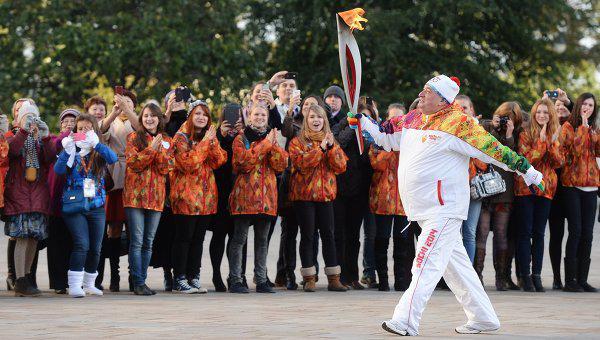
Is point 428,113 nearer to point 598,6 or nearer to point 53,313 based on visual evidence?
point 53,313

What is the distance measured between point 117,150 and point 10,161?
113 cm

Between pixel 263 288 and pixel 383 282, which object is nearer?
pixel 263 288

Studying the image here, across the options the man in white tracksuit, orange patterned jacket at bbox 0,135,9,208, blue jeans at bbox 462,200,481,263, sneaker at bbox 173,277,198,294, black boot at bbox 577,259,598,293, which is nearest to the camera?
the man in white tracksuit

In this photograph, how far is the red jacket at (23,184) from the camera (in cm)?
1261

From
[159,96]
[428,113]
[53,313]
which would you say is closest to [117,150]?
[53,313]

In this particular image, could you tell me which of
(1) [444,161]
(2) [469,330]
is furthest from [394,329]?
(1) [444,161]

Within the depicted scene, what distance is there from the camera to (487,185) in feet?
44.2

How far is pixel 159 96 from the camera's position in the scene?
1375 inches

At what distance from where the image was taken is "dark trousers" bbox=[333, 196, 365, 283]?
46.3 ft

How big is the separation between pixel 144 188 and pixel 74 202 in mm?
680

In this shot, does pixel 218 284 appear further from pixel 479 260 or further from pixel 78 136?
pixel 479 260

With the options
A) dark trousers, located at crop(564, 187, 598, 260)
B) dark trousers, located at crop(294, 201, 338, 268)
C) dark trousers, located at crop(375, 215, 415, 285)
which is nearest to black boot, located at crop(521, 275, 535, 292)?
dark trousers, located at crop(564, 187, 598, 260)

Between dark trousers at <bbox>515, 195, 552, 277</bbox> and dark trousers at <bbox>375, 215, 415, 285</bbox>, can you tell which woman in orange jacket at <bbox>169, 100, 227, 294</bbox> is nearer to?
dark trousers at <bbox>375, 215, 415, 285</bbox>

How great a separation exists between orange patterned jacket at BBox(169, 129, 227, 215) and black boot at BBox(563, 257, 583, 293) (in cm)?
386
